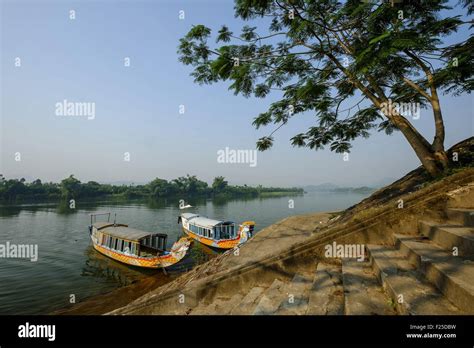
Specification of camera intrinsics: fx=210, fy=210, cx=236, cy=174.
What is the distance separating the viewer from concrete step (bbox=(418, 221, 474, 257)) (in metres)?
2.73

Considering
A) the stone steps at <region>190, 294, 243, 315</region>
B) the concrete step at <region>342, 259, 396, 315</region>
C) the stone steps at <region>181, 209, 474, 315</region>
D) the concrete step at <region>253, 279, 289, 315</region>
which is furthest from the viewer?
the stone steps at <region>190, 294, 243, 315</region>

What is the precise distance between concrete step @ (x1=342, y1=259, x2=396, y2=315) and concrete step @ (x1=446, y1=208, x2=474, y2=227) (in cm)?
161

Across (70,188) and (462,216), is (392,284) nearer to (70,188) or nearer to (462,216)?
(462,216)

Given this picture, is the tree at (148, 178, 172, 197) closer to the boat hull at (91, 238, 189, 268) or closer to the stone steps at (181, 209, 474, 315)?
the boat hull at (91, 238, 189, 268)

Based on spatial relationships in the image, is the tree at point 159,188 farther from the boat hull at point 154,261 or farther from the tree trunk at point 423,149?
the tree trunk at point 423,149

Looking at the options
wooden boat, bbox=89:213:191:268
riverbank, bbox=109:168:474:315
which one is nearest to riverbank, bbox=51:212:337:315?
wooden boat, bbox=89:213:191:268

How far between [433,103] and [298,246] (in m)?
7.02

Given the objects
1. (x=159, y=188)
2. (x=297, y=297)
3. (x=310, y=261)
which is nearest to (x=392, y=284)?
(x=297, y=297)

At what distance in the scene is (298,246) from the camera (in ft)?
14.0

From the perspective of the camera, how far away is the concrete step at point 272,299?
292cm

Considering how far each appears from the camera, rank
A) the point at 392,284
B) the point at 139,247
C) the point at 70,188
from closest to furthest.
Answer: the point at 392,284, the point at 139,247, the point at 70,188

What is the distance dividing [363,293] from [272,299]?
50.1 inches

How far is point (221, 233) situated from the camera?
19734 mm
